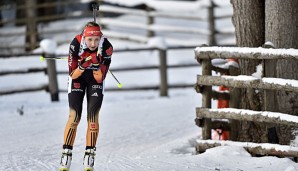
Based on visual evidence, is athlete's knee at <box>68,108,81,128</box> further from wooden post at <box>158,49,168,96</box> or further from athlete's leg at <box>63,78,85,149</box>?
wooden post at <box>158,49,168,96</box>

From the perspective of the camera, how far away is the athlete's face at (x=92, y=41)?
7.77 metres

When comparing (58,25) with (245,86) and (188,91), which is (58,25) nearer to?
(188,91)

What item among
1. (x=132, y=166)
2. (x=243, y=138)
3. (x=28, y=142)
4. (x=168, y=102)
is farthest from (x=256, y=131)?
(x=168, y=102)

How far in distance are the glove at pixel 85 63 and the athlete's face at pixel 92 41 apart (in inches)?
4.4

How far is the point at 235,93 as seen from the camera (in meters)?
9.23

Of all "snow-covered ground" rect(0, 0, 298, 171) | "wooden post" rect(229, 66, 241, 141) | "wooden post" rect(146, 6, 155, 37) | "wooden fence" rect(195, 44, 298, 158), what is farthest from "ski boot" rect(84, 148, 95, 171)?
"wooden post" rect(146, 6, 155, 37)

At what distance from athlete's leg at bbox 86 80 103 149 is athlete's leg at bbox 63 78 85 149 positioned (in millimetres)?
98

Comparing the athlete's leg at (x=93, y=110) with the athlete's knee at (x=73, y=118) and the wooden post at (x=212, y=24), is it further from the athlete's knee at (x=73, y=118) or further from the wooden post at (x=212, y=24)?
the wooden post at (x=212, y=24)

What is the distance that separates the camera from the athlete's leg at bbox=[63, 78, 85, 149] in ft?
25.8

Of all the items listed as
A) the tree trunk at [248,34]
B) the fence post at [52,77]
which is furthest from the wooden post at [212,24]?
the tree trunk at [248,34]

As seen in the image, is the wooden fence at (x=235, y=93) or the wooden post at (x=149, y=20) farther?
the wooden post at (x=149, y=20)

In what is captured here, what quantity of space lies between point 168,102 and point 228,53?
652 cm

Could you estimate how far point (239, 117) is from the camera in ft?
28.8

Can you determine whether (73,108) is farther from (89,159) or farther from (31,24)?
(31,24)
